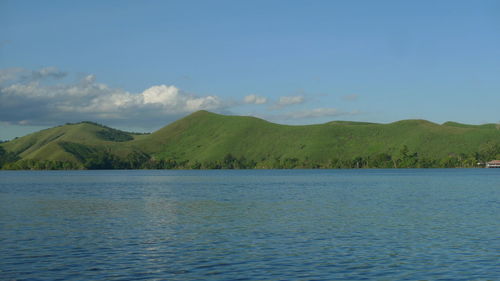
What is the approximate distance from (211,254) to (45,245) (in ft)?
41.1

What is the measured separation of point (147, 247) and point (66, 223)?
1779 cm

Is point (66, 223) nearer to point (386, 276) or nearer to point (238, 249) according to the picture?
point (238, 249)

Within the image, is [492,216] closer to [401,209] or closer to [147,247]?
[401,209]

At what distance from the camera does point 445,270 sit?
1228 inches

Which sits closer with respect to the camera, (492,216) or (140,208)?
(492,216)

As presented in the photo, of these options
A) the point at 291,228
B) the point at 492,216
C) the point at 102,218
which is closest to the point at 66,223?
the point at 102,218

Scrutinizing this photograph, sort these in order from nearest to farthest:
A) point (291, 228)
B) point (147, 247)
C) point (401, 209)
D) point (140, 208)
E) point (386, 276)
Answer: point (386, 276) → point (147, 247) → point (291, 228) → point (401, 209) → point (140, 208)

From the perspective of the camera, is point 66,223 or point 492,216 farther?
point 492,216

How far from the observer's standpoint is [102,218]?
58906 mm

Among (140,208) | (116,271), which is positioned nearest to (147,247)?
(116,271)

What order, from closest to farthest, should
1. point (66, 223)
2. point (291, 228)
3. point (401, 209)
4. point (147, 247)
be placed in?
1. point (147, 247)
2. point (291, 228)
3. point (66, 223)
4. point (401, 209)

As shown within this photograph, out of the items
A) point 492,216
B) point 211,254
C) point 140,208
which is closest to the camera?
point 211,254

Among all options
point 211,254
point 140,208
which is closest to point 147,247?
point 211,254

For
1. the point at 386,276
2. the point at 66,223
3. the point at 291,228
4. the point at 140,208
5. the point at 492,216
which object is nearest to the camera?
the point at 386,276
